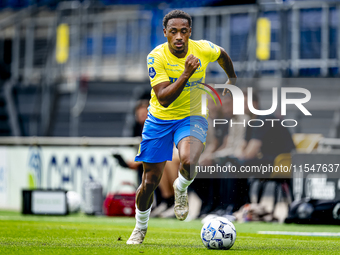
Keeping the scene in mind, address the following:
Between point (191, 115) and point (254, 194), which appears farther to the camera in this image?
point (254, 194)

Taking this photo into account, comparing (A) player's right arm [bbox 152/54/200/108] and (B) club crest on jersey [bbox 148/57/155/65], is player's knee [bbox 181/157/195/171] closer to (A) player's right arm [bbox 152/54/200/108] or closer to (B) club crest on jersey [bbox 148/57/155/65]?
(A) player's right arm [bbox 152/54/200/108]

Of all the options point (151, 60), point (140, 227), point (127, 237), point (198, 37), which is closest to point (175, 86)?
point (151, 60)

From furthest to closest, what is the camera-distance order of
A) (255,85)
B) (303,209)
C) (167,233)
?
(255,85), (303,209), (167,233)

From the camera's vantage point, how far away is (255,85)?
13.0 m

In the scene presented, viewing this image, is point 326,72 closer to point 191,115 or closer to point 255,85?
point 255,85

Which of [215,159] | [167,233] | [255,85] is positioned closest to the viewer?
[167,233]

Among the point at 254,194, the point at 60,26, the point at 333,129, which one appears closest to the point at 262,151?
the point at 254,194

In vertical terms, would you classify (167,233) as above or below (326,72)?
below

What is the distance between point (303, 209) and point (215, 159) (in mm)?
1736

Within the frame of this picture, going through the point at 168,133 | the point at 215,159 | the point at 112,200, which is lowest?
the point at 112,200

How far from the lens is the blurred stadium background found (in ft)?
41.4

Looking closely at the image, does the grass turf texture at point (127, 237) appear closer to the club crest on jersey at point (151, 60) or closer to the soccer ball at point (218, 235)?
the soccer ball at point (218, 235)

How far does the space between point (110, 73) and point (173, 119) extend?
900 centimetres

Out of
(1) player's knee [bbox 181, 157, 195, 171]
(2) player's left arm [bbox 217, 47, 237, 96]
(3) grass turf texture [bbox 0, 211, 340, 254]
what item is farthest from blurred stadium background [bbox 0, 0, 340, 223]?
(1) player's knee [bbox 181, 157, 195, 171]
